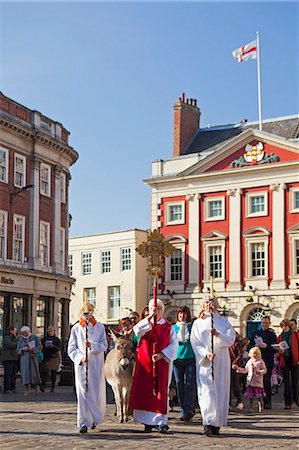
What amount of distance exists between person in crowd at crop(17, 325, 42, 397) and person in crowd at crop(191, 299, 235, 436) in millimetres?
8806

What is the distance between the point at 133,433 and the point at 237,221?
114 ft

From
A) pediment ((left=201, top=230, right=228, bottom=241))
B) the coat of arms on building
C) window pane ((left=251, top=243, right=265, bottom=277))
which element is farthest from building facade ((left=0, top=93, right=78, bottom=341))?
window pane ((left=251, top=243, right=265, bottom=277))

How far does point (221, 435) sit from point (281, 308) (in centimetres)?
3335

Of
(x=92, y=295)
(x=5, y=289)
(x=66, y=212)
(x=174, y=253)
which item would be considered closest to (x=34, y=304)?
(x=5, y=289)

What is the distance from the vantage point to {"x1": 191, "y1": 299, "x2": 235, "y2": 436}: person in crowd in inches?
434

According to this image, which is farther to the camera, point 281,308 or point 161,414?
point 281,308

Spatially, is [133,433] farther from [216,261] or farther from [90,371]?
[216,261]

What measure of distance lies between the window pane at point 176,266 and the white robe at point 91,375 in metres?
35.6

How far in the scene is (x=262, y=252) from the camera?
44.8m

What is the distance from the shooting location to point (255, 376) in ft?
51.2

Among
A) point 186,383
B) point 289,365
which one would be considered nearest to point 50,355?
point 289,365

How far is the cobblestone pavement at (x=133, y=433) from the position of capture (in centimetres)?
982

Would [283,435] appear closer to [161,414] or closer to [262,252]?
[161,414]

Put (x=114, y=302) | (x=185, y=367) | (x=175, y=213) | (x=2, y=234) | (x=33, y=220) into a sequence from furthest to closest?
(x=114, y=302)
(x=175, y=213)
(x=33, y=220)
(x=2, y=234)
(x=185, y=367)
